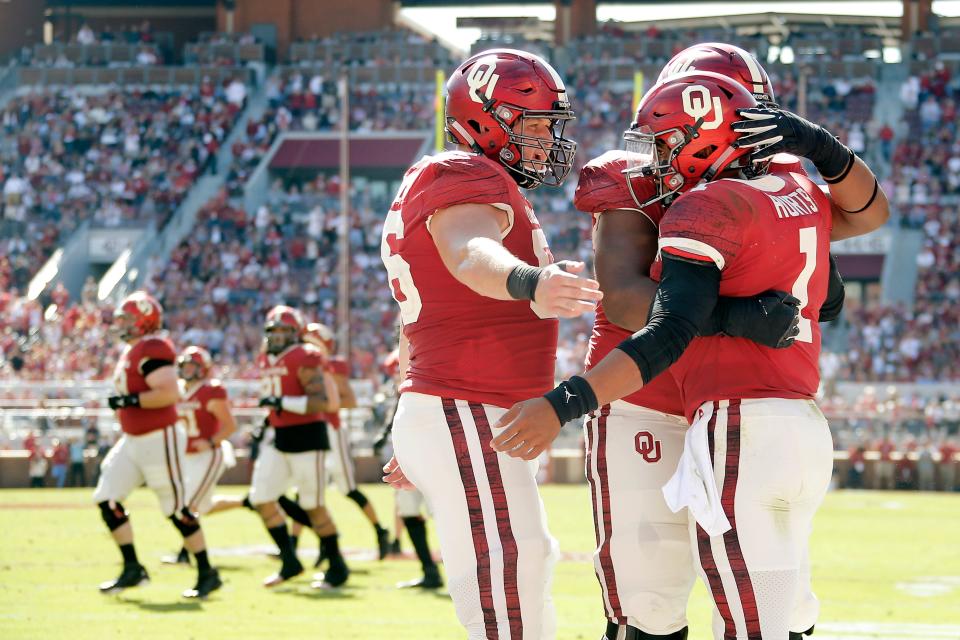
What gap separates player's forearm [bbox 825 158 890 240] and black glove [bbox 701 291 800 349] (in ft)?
1.76

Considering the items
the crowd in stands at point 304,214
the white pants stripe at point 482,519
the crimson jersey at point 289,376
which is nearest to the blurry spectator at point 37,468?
the crowd in stands at point 304,214

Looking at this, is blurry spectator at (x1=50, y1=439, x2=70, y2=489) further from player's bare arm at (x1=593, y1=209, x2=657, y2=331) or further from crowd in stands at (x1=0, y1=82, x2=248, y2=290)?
player's bare arm at (x1=593, y1=209, x2=657, y2=331)

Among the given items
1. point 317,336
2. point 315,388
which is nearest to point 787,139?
point 315,388

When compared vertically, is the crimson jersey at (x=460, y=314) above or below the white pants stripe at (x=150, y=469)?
above

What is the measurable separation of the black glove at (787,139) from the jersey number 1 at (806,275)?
0.80 feet

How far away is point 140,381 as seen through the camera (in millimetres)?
9836

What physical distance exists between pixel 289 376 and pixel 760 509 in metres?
7.02

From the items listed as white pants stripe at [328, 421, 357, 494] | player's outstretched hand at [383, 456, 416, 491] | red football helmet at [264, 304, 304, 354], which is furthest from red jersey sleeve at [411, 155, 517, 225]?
white pants stripe at [328, 421, 357, 494]

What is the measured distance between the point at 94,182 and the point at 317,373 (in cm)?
2474

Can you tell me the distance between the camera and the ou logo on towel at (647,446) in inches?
174

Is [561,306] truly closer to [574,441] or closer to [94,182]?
[574,441]

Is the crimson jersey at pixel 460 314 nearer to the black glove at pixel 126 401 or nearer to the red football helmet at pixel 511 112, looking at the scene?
the red football helmet at pixel 511 112

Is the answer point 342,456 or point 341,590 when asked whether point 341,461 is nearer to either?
point 342,456

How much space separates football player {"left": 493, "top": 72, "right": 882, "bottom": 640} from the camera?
3.90 metres
